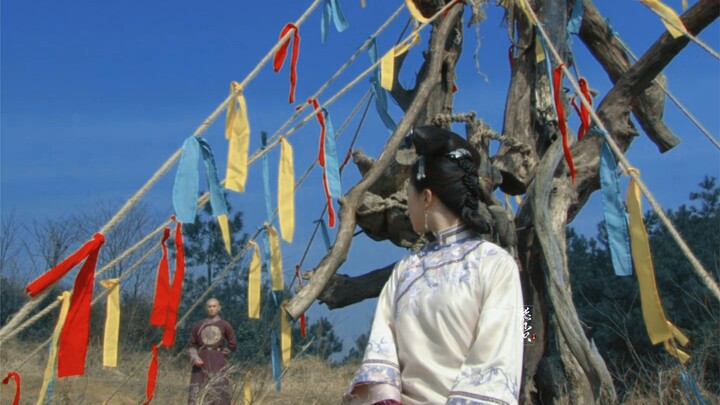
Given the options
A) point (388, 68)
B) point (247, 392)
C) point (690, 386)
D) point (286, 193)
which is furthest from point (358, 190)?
point (690, 386)

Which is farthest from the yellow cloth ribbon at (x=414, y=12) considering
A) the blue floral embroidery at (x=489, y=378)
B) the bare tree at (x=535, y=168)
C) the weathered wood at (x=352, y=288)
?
the blue floral embroidery at (x=489, y=378)

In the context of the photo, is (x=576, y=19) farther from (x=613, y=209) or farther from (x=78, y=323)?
(x=78, y=323)

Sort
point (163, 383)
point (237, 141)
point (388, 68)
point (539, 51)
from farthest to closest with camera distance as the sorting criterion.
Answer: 1. point (163, 383)
2. point (539, 51)
3. point (388, 68)
4. point (237, 141)

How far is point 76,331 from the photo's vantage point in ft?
11.6

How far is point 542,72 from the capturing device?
5.02 m

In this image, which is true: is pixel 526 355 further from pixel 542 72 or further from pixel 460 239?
pixel 460 239

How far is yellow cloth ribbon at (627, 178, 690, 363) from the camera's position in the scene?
3529 mm

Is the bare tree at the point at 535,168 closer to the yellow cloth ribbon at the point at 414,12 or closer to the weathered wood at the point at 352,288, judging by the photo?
the weathered wood at the point at 352,288

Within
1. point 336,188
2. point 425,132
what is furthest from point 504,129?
point 425,132

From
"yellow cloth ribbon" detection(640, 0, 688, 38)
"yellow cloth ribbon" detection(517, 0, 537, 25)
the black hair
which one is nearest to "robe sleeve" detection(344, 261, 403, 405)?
the black hair

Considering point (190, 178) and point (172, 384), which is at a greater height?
point (172, 384)

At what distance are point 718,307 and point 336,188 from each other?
5942 mm

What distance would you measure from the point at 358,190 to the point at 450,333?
2179 mm

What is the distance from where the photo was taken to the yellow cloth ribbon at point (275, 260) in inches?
190
